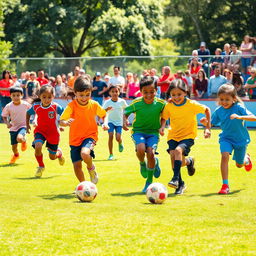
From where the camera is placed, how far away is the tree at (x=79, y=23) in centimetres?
4081

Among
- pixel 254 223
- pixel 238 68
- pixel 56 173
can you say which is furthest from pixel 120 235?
pixel 238 68

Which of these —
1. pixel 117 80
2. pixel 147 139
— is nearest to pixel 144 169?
pixel 147 139

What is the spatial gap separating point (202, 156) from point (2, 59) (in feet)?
54.6

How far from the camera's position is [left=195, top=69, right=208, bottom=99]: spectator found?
906 inches

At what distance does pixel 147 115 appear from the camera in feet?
33.1

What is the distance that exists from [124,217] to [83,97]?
8.99ft

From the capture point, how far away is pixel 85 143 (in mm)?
9875

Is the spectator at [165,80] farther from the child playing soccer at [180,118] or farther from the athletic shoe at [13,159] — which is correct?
the child playing soccer at [180,118]

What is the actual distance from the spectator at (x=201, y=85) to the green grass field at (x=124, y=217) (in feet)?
35.5

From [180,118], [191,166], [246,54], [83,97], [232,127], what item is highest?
→ [83,97]

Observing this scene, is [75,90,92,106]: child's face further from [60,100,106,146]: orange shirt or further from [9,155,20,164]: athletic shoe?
[9,155,20,164]: athletic shoe

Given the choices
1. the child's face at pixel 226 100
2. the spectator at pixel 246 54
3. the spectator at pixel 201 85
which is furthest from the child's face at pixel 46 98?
the spectator at pixel 246 54

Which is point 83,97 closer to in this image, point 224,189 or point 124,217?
point 224,189

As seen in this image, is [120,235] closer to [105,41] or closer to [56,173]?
→ [56,173]
